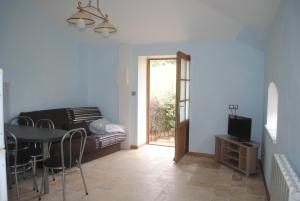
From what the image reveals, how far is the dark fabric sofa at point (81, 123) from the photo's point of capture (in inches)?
161

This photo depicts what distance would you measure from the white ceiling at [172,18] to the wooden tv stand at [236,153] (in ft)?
5.69

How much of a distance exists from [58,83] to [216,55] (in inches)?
122

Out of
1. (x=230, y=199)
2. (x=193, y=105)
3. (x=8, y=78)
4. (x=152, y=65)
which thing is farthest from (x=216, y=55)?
(x=8, y=78)

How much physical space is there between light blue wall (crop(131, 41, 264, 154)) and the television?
0.36 meters

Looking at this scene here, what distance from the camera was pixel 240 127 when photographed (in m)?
3.98

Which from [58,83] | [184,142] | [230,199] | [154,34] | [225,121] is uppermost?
[154,34]

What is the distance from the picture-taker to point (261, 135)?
4289 mm

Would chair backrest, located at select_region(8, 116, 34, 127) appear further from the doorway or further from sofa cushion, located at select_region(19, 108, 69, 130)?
the doorway

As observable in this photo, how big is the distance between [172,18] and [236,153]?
2473mm

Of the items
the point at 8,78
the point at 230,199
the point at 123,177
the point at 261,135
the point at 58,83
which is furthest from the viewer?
the point at 58,83

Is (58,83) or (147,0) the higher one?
(147,0)

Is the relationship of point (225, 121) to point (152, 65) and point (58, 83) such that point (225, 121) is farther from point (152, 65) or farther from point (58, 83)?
point (58, 83)

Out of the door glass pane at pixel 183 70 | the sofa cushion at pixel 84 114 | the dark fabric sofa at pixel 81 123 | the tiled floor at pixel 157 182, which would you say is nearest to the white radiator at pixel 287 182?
the tiled floor at pixel 157 182

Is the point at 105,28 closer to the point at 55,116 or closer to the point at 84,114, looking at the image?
the point at 55,116
